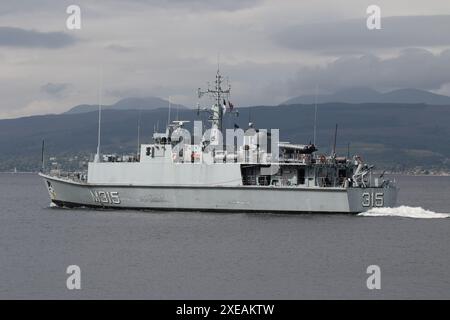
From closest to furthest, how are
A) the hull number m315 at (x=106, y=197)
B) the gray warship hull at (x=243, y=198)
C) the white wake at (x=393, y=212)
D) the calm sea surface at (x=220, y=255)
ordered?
the calm sea surface at (x=220, y=255) → the gray warship hull at (x=243, y=198) → the white wake at (x=393, y=212) → the hull number m315 at (x=106, y=197)

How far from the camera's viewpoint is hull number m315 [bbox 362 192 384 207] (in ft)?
167

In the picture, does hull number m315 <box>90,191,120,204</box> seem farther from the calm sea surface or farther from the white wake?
the white wake

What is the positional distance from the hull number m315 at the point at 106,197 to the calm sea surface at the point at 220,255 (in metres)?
0.76

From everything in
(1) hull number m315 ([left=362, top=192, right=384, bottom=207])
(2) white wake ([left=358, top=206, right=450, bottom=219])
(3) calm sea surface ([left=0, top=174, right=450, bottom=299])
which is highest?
(1) hull number m315 ([left=362, top=192, right=384, bottom=207])

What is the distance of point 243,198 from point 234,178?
45.8 inches

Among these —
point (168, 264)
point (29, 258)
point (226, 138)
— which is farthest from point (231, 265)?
point (226, 138)

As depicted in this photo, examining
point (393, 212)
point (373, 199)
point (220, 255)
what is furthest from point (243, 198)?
point (220, 255)

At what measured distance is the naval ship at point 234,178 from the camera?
166ft

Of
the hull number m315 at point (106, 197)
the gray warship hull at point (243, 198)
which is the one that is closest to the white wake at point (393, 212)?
the gray warship hull at point (243, 198)

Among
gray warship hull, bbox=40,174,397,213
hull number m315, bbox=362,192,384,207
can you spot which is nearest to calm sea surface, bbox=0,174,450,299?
gray warship hull, bbox=40,174,397,213

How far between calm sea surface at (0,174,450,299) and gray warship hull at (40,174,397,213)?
557 millimetres

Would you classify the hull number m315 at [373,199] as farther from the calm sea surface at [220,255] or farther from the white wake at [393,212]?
the calm sea surface at [220,255]

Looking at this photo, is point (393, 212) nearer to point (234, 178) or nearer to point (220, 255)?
point (234, 178)

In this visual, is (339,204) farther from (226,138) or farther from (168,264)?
(168,264)
